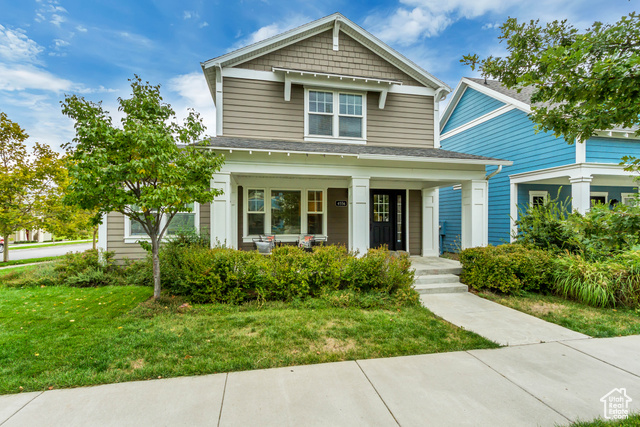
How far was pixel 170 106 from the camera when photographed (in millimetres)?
5723

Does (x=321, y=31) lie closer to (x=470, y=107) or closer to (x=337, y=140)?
(x=337, y=140)

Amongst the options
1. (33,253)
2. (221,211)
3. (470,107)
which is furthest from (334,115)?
(33,253)

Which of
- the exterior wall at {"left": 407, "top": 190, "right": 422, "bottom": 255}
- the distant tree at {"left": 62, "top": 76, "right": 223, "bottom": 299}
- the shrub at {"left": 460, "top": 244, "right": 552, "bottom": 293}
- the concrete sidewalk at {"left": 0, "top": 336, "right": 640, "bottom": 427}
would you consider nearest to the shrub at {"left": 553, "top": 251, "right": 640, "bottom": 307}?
the shrub at {"left": 460, "top": 244, "right": 552, "bottom": 293}

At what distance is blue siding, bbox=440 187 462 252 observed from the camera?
41.0 feet

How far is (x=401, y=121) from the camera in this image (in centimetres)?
921

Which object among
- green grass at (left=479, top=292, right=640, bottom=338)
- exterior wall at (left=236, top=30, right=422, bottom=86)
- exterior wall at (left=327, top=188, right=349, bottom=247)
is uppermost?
exterior wall at (left=236, top=30, right=422, bottom=86)

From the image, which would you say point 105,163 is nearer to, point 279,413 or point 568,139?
point 279,413

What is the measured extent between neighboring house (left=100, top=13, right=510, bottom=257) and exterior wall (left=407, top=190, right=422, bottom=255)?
35 mm

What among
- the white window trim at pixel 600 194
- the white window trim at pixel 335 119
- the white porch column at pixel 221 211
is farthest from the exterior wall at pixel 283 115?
the white window trim at pixel 600 194

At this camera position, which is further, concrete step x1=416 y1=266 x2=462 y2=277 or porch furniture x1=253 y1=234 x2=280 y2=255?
porch furniture x1=253 y1=234 x2=280 y2=255

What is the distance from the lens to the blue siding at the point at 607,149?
869 cm

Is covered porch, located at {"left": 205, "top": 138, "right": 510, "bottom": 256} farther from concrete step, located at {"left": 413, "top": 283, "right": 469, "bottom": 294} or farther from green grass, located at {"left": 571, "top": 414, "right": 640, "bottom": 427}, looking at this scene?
green grass, located at {"left": 571, "top": 414, "right": 640, "bottom": 427}

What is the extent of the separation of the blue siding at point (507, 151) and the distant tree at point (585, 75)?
7.47 meters

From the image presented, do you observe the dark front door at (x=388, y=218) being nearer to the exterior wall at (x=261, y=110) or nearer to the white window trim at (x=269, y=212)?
the white window trim at (x=269, y=212)
